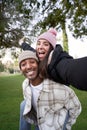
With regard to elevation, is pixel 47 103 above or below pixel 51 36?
below

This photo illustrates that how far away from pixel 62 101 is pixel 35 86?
0.30 m

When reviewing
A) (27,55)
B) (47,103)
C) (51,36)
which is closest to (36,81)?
(47,103)

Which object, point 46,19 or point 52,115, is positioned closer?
point 52,115

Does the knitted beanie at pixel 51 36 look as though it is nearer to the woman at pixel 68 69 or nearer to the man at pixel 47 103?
the man at pixel 47 103

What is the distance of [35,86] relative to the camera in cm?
329

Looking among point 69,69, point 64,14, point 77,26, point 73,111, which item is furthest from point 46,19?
point 69,69

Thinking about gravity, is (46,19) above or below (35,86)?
above

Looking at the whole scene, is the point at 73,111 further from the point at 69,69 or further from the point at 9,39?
the point at 9,39

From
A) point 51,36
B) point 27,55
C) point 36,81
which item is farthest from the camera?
point 36,81

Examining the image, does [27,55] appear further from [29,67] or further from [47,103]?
[47,103]

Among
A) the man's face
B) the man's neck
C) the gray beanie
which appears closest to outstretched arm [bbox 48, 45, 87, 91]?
the gray beanie

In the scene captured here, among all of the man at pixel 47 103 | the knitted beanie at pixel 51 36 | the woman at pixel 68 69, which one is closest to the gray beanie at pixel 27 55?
the knitted beanie at pixel 51 36

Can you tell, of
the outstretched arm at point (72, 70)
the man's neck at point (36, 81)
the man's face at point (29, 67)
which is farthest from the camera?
the man's neck at point (36, 81)

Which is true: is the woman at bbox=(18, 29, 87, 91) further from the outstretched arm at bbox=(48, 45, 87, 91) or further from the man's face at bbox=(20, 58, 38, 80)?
the man's face at bbox=(20, 58, 38, 80)
